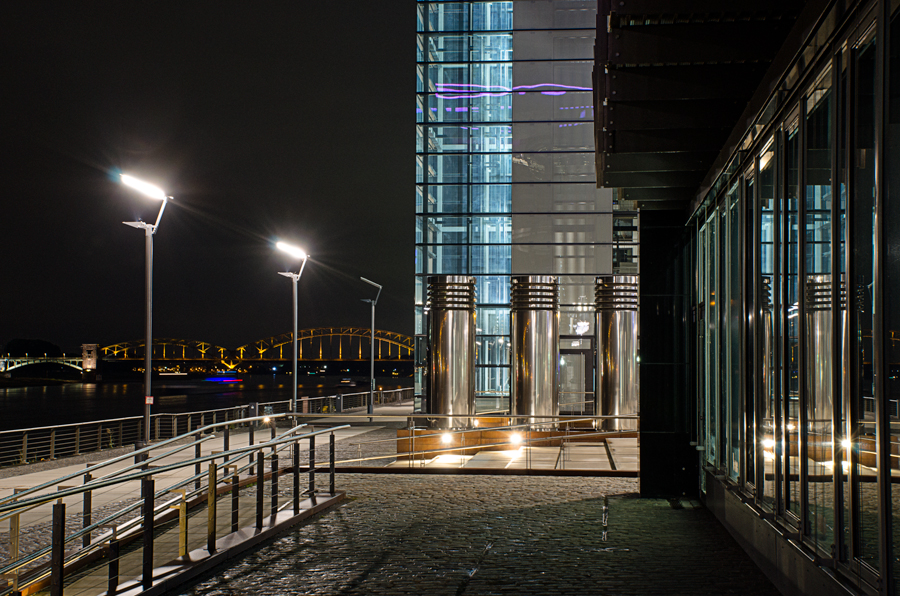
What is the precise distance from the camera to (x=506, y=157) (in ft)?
90.1

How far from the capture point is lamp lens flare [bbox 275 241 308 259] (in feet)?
86.4

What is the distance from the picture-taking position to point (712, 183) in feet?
28.9

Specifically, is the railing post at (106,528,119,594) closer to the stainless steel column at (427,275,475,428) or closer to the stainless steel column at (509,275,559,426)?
the stainless steel column at (427,275,475,428)

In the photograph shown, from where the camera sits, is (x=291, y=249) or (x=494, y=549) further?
(x=291, y=249)

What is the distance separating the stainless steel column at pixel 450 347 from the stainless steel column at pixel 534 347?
1.30 m

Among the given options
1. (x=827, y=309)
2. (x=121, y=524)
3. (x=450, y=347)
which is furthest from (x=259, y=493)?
(x=450, y=347)

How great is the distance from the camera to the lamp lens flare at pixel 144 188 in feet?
55.9

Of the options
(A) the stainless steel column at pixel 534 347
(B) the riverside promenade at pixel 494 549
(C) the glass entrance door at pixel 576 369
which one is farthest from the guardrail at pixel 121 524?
(C) the glass entrance door at pixel 576 369

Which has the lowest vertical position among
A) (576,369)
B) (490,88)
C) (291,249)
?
(576,369)

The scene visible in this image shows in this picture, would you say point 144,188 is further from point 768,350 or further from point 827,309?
point 827,309

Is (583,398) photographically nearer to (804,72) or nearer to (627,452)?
(627,452)

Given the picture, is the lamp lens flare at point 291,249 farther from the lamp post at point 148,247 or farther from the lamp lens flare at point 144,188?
the lamp lens flare at point 144,188

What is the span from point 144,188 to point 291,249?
31.0 ft

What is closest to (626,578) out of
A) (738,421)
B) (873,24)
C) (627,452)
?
(738,421)
